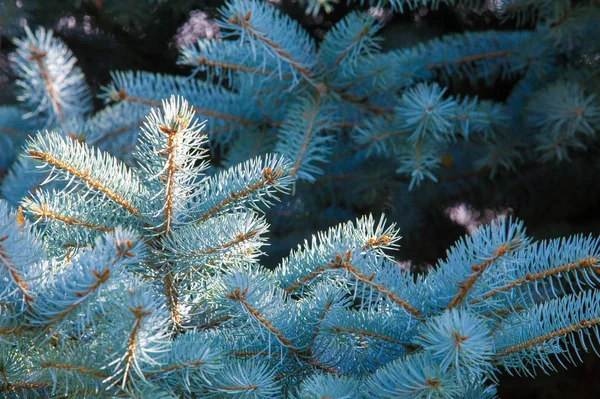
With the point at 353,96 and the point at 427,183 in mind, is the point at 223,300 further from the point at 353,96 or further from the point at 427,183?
the point at 427,183

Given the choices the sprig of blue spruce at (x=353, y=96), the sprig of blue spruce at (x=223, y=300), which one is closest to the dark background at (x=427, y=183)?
the sprig of blue spruce at (x=353, y=96)

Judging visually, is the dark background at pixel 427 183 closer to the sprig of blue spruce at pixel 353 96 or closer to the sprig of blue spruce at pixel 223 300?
the sprig of blue spruce at pixel 353 96

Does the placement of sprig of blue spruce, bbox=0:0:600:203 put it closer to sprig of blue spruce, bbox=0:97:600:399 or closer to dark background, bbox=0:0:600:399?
dark background, bbox=0:0:600:399

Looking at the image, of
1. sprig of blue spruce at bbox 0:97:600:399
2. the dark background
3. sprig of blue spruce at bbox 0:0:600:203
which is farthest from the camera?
the dark background

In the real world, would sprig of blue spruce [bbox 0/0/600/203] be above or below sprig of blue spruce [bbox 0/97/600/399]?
above

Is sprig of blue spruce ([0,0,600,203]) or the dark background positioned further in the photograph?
the dark background

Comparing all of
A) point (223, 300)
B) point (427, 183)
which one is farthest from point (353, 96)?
point (223, 300)

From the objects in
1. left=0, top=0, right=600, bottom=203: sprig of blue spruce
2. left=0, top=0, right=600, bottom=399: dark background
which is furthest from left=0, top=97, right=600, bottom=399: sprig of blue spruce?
left=0, top=0, right=600, bottom=399: dark background
